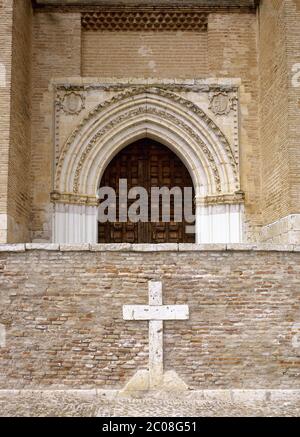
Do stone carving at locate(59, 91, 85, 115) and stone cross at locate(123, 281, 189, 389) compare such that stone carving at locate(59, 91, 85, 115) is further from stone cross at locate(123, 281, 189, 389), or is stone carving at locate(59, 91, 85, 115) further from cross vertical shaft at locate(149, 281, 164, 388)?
cross vertical shaft at locate(149, 281, 164, 388)

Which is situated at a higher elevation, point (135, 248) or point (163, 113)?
point (163, 113)

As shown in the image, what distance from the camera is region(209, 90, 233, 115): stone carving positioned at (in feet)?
35.6

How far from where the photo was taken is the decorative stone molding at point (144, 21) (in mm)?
11023

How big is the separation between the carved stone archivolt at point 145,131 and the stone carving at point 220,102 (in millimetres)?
18

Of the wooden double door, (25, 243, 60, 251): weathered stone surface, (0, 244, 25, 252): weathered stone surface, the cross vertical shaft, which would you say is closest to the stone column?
the wooden double door

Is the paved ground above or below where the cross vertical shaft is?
below

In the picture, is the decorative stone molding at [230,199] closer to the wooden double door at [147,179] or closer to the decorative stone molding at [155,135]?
the decorative stone molding at [155,135]

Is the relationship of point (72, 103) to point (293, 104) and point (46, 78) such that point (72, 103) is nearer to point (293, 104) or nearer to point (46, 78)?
point (46, 78)

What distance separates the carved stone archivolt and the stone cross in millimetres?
4259

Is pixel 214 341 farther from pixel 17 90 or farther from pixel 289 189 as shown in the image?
pixel 17 90

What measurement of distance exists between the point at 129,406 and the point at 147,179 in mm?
5888

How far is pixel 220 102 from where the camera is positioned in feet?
35.6

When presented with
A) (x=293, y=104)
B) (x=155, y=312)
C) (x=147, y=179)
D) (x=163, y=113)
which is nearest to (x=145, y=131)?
(x=163, y=113)

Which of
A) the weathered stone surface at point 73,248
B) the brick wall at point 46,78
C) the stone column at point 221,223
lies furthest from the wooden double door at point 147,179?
the weathered stone surface at point 73,248
